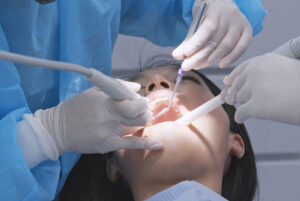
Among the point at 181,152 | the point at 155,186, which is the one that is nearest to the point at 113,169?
the point at 155,186

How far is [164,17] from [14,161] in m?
0.89

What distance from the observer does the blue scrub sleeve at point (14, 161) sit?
97 cm

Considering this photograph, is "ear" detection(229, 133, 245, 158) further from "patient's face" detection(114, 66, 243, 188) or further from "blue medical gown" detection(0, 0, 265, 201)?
"blue medical gown" detection(0, 0, 265, 201)

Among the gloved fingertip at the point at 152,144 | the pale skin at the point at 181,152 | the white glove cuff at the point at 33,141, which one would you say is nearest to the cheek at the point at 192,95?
the pale skin at the point at 181,152

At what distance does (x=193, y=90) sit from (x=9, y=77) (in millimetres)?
634

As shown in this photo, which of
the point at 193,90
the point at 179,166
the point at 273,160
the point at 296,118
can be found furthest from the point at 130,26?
the point at 273,160

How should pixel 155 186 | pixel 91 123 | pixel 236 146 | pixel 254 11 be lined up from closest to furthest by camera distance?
pixel 91 123
pixel 155 186
pixel 236 146
pixel 254 11

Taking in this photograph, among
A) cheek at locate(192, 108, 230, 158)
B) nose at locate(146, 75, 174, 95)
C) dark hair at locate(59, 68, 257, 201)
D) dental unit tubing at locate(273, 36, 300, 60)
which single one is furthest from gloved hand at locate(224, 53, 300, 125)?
dark hair at locate(59, 68, 257, 201)

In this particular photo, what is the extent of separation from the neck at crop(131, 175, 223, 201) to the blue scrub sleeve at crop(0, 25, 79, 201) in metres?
0.29

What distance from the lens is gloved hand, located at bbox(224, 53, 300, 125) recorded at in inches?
35.2

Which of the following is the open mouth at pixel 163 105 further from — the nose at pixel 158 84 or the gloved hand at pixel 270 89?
the gloved hand at pixel 270 89

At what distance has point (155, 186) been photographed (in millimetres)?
1222

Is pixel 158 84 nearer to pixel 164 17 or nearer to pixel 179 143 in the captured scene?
pixel 179 143

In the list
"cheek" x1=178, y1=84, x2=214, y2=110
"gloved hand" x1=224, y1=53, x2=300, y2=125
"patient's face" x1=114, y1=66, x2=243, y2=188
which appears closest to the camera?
"gloved hand" x1=224, y1=53, x2=300, y2=125
